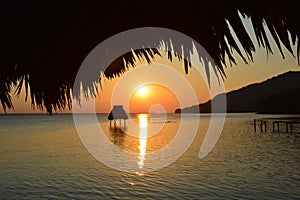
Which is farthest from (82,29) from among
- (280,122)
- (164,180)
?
(280,122)

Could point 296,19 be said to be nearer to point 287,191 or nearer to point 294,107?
point 287,191

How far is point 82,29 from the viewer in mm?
1557

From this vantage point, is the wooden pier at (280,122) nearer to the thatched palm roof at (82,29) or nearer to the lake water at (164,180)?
the lake water at (164,180)

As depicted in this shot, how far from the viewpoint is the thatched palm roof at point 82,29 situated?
1300 millimetres

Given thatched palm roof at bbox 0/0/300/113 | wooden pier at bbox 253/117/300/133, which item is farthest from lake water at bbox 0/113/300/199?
wooden pier at bbox 253/117/300/133

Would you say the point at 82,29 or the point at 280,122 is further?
the point at 280,122

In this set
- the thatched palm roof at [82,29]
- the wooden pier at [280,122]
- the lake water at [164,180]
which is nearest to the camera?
the thatched palm roof at [82,29]

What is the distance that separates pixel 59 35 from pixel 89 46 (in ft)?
0.67

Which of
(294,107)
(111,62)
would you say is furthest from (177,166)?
(294,107)

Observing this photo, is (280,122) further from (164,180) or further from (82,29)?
(82,29)

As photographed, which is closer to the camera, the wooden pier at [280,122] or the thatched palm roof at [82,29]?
the thatched palm roof at [82,29]

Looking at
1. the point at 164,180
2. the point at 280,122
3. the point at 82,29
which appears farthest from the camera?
the point at 280,122

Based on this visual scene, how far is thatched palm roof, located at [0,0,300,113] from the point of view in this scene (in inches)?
51.2

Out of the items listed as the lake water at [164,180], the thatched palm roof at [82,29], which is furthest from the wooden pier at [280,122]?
the thatched palm roof at [82,29]
